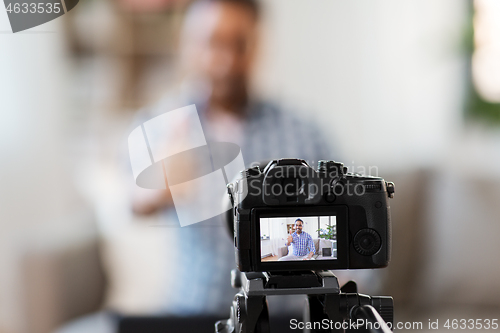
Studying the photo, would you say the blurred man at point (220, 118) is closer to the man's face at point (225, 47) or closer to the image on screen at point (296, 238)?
the man's face at point (225, 47)

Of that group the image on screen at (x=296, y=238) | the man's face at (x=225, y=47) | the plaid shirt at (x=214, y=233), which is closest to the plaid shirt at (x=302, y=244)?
the image on screen at (x=296, y=238)

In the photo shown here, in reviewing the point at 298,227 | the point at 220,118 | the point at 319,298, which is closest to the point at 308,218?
the point at 298,227

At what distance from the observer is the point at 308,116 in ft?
5.75

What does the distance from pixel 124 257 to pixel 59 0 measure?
3.55 ft

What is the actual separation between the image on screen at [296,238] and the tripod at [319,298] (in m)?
0.05

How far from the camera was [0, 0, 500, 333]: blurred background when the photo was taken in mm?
1731

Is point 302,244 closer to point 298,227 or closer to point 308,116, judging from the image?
point 298,227

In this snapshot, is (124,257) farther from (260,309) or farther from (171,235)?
(260,309)

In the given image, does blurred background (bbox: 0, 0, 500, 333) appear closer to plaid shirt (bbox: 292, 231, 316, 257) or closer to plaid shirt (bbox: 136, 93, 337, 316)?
plaid shirt (bbox: 136, 93, 337, 316)

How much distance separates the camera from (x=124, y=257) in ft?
5.90

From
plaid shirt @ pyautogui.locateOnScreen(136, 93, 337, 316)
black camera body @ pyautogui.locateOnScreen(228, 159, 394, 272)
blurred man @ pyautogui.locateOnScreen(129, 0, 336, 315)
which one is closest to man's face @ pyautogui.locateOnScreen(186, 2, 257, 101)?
blurred man @ pyautogui.locateOnScreen(129, 0, 336, 315)

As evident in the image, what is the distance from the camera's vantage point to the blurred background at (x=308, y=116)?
5.68 feet

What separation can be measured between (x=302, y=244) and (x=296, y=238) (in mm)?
17

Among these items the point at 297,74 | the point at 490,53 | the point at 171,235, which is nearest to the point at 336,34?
the point at 297,74
